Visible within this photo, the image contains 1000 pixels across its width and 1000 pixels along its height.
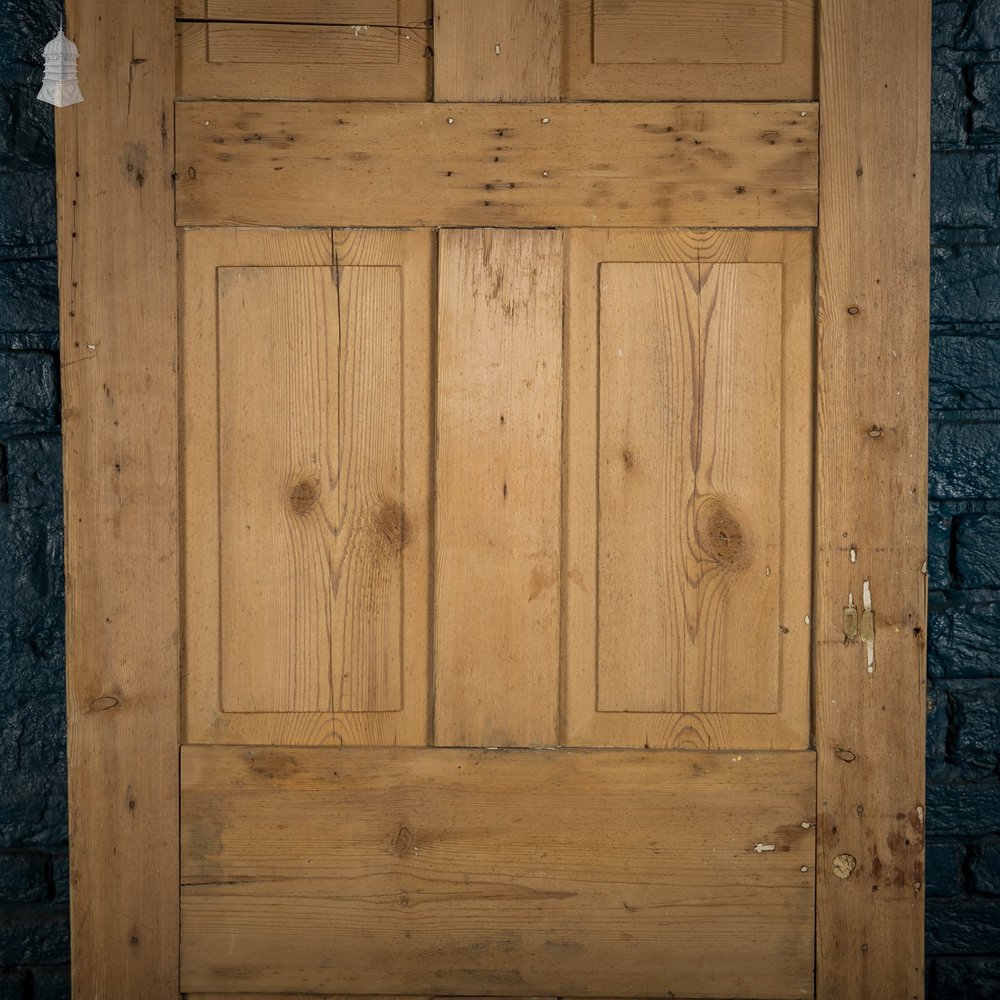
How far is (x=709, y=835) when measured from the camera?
157 cm

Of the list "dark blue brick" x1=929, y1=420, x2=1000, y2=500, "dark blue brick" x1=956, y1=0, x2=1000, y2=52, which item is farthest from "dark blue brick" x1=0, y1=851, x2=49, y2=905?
"dark blue brick" x1=956, y1=0, x2=1000, y2=52

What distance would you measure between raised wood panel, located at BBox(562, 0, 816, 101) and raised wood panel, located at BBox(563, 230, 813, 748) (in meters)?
0.25

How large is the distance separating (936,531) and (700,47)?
93cm

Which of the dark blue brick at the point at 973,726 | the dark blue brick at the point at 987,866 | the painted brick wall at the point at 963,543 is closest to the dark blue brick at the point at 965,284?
the painted brick wall at the point at 963,543

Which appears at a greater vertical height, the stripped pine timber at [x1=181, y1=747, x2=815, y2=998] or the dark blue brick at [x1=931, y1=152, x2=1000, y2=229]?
the dark blue brick at [x1=931, y1=152, x2=1000, y2=229]

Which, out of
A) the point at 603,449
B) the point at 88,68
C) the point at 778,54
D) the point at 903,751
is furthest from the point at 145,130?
the point at 903,751

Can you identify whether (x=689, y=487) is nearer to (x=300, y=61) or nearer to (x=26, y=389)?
(x=300, y=61)

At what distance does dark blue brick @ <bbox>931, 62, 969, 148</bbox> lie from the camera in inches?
61.6

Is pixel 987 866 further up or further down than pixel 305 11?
further down

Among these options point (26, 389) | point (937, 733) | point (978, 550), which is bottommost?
point (937, 733)

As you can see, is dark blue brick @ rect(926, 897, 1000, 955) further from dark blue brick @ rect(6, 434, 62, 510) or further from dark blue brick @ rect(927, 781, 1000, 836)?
dark blue brick @ rect(6, 434, 62, 510)

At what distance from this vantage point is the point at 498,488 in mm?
1562

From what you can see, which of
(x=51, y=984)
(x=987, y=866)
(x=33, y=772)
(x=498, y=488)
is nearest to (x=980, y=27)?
(x=498, y=488)

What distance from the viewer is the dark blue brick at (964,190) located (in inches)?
61.6
